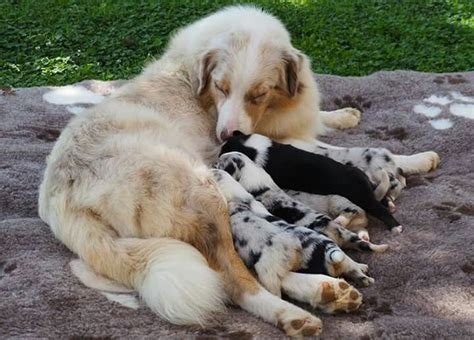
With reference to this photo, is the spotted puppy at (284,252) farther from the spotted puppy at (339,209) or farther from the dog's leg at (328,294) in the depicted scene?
the spotted puppy at (339,209)

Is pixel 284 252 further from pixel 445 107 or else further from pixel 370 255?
pixel 445 107

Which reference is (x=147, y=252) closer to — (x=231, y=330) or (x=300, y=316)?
(x=231, y=330)

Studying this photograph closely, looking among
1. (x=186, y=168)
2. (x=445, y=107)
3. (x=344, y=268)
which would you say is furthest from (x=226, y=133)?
(x=445, y=107)

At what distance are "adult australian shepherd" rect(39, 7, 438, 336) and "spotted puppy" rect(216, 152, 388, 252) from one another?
12.0 inches

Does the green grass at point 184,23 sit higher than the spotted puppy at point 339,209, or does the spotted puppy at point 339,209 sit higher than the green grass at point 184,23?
the spotted puppy at point 339,209

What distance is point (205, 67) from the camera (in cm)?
463

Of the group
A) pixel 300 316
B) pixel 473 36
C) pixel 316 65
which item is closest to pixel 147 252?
pixel 300 316

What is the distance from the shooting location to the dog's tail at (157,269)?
9.99 ft

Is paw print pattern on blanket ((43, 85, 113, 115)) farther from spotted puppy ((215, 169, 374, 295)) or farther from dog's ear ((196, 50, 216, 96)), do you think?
spotted puppy ((215, 169, 374, 295))

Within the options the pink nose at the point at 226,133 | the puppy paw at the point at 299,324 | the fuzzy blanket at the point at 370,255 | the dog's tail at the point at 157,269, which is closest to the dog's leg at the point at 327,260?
the fuzzy blanket at the point at 370,255

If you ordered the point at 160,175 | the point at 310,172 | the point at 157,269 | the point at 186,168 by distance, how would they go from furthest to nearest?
the point at 310,172, the point at 186,168, the point at 160,175, the point at 157,269

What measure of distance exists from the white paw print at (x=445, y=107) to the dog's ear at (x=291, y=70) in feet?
4.12

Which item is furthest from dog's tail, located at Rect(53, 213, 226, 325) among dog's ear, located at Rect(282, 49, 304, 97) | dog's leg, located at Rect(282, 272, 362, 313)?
dog's ear, located at Rect(282, 49, 304, 97)

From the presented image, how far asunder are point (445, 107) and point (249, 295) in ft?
9.86
